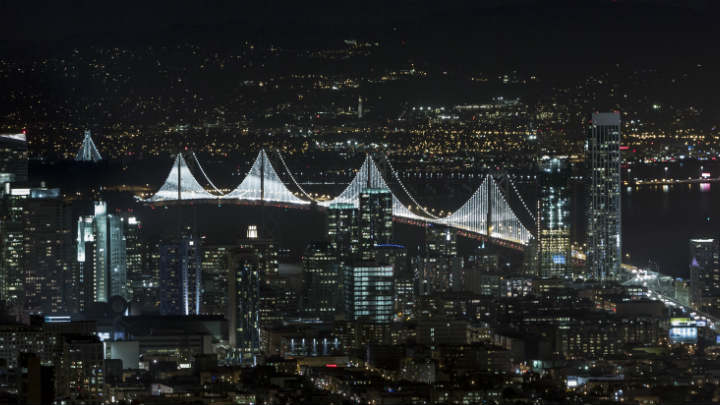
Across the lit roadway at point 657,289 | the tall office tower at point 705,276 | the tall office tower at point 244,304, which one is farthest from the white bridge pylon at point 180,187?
the tall office tower at point 705,276

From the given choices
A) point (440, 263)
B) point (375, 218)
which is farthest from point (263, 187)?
point (440, 263)

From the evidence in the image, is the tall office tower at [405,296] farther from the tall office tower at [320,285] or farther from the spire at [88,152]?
the spire at [88,152]

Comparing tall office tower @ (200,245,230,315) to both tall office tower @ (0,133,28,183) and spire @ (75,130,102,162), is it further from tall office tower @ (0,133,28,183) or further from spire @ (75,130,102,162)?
spire @ (75,130,102,162)

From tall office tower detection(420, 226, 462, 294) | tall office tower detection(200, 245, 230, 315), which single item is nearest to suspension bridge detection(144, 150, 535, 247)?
tall office tower detection(420, 226, 462, 294)

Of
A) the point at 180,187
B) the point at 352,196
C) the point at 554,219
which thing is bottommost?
the point at 554,219

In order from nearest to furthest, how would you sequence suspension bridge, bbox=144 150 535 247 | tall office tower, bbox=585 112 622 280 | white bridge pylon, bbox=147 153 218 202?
tall office tower, bbox=585 112 622 280 < suspension bridge, bbox=144 150 535 247 < white bridge pylon, bbox=147 153 218 202

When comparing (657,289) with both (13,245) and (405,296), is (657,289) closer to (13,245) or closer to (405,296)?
(405,296)
